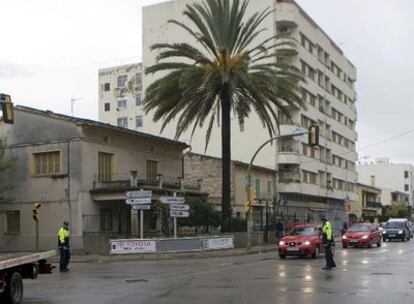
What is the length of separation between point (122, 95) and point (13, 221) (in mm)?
56079

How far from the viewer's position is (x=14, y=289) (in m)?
13.8

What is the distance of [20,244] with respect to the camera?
38.0 m

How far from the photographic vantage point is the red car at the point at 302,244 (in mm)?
28250

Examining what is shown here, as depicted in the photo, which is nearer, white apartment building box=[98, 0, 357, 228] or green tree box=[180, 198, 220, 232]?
green tree box=[180, 198, 220, 232]

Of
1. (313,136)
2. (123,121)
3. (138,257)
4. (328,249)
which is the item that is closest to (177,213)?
(138,257)

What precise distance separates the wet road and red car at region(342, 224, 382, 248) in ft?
49.5

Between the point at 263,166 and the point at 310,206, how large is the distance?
12.0 m

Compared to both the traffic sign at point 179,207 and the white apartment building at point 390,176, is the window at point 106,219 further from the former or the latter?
the white apartment building at point 390,176

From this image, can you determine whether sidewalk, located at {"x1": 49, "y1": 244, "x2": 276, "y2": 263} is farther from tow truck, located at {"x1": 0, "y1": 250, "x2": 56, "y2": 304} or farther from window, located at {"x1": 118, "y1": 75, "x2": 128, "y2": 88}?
window, located at {"x1": 118, "y1": 75, "x2": 128, "y2": 88}

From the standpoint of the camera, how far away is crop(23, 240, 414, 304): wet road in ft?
46.0

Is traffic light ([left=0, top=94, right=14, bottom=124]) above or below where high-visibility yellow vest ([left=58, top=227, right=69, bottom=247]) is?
above

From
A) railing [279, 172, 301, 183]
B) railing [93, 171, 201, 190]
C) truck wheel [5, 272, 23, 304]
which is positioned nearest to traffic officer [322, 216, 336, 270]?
truck wheel [5, 272, 23, 304]

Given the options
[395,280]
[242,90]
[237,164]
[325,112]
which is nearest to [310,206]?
[325,112]

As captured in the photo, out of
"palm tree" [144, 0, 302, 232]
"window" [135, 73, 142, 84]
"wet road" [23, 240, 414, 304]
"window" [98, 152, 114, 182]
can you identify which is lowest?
"wet road" [23, 240, 414, 304]
